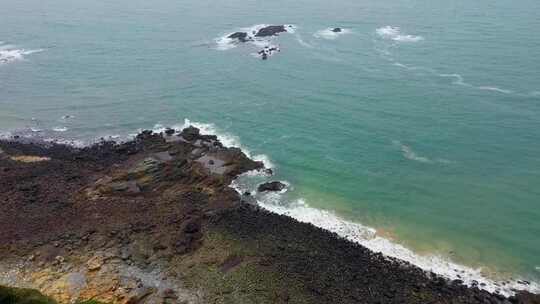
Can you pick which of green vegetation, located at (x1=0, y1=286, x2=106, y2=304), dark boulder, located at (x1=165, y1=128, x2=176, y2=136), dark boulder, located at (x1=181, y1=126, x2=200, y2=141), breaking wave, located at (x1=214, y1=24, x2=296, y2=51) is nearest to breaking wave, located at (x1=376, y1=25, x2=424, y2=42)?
breaking wave, located at (x1=214, y1=24, x2=296, y2=51)

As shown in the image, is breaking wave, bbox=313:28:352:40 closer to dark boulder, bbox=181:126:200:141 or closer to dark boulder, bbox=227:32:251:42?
dark boulder, bbox=227:32:251:42

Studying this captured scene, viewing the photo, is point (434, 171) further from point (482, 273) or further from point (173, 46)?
point (173, 46)

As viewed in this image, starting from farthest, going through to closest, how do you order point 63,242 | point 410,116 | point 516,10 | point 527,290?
point 516,10, point 410,116, point 63,242, point 527,290

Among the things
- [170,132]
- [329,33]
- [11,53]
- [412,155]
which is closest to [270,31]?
[329,33]

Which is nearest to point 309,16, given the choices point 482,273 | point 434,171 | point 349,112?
point 349,112

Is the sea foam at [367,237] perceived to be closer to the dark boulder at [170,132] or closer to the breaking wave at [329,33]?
the dark boulder at [170,132]

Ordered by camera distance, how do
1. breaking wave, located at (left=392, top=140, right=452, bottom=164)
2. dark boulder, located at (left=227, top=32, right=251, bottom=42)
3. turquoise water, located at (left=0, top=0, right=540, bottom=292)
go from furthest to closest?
1. dark boulder, located at (left=227, top=32, right=251, bottom=42)
2. breaking wave, located at (left=392, top=140, right=452, bottom=164)
3. turquoise water, located at (left=0, top=0, right=540, bottom=292)
